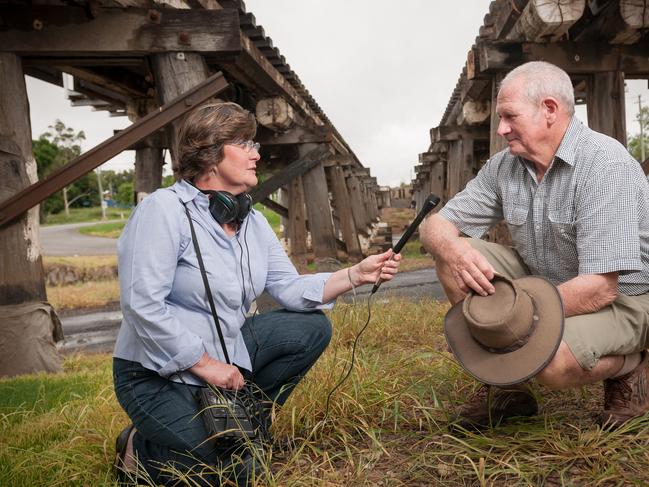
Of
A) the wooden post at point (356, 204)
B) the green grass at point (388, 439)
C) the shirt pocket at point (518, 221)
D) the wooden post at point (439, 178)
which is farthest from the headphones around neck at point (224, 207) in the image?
the wooden post at point (356, 204)

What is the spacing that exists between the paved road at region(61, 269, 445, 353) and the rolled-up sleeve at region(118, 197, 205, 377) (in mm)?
4971

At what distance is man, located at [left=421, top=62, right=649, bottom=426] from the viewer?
246 cm

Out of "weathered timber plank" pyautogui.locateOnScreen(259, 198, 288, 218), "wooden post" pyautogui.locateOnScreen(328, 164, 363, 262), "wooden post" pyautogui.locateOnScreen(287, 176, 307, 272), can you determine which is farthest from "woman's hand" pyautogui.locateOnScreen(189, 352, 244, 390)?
"wooden post" pyautogui.locateOnScreen(328, 164, 363, 262)

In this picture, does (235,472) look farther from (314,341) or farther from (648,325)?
(648,325)

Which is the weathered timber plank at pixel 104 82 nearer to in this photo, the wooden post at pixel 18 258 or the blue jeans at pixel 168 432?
the wooden post at pixel 18 258

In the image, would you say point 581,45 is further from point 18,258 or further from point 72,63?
point 18,258

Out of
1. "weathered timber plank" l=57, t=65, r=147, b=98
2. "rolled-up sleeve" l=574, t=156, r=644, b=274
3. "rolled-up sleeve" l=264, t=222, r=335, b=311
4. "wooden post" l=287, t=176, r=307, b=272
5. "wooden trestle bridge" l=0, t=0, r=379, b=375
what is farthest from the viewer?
"wooden post" l=287, t=176, r=307, b=272

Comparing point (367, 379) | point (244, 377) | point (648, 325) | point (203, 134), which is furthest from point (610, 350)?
point (203, 134)

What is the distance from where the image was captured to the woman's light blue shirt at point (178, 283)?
7.77 feet

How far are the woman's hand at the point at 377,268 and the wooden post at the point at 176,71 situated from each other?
253 cm

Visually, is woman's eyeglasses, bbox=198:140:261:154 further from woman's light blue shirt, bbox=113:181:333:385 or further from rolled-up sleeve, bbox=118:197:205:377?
rolled-up sleeve, bbox=118:197:205:377

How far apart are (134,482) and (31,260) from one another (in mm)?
3127

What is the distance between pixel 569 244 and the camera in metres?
2.73

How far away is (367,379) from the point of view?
319cm
